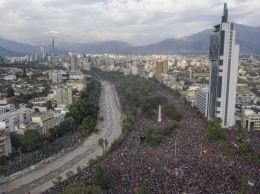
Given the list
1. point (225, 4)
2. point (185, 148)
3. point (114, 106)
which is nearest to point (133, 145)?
point (185, 148)

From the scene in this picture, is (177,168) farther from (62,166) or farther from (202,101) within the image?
(202,101)

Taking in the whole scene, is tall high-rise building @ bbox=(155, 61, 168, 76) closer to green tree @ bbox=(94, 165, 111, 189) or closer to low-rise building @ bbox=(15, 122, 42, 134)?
low-rise building @ bbox=(15, 122, 42, 134)

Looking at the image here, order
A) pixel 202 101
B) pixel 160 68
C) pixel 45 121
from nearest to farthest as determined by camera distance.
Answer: pixel 45 121 → pixel 202 101 → pixel 160 68

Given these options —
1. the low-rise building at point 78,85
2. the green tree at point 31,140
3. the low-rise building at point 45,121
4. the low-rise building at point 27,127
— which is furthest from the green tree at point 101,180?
the low-rise building at point 78,85

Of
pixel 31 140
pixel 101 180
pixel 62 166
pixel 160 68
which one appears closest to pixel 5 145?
pixel 31 140

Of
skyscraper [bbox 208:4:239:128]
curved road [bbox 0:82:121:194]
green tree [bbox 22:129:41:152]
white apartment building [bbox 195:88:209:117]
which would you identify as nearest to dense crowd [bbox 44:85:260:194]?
curved road [bbox 0:82:121:194]

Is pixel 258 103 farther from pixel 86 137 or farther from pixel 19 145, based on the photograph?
pixel 19 145
